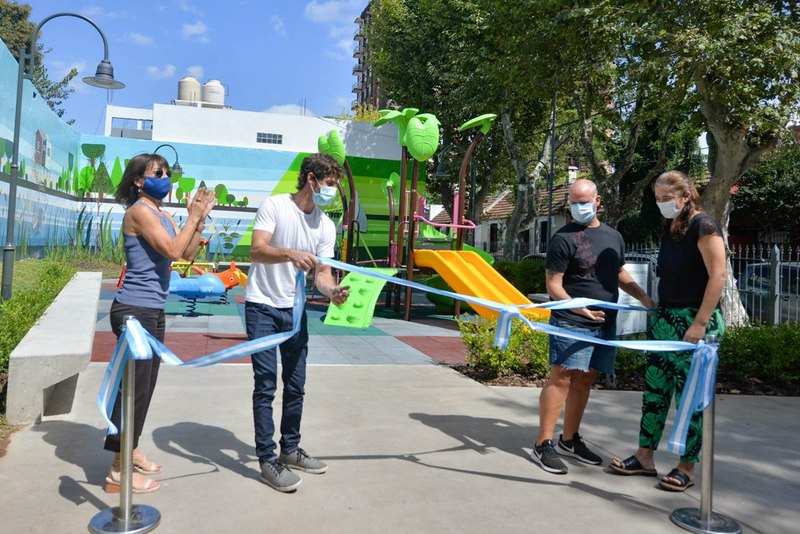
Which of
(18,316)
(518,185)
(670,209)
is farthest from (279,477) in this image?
(518,185)

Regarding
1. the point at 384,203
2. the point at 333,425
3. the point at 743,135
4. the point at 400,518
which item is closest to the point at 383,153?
the point at 384,203

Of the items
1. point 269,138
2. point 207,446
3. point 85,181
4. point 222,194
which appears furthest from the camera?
point 269,138

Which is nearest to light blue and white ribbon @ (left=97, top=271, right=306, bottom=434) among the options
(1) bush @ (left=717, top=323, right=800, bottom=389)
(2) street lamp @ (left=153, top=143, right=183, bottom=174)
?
(1) bush @ (left=717, top=323, right=800, bottom=389)

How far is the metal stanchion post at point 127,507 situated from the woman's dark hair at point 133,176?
39.9 inches

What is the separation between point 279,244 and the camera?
3.89m

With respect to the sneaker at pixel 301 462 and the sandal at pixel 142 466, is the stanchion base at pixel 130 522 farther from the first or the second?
the sneaker at pixel 301 462

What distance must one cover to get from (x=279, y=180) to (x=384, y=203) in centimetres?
419

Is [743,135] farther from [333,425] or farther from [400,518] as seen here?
[400,518]

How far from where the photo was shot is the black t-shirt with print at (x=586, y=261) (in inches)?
170

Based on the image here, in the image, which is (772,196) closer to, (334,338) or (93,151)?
(334,338)

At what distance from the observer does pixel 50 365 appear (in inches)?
184

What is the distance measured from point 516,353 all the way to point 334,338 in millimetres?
3683

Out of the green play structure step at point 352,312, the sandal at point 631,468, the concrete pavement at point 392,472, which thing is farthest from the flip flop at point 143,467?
the sandal at point 631,468

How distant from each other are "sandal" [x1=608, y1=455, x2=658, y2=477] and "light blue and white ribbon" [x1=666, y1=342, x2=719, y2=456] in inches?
21.1
